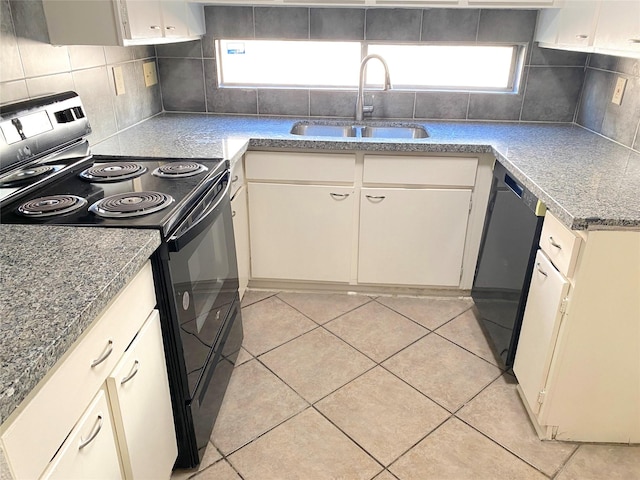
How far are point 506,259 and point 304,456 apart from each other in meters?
1.15

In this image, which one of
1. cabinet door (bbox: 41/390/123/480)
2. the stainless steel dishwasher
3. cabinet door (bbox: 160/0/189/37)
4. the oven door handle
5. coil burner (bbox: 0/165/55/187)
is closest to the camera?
cabinet door (bbox: 41/390/123/480)

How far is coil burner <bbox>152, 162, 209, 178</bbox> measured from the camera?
1.70m

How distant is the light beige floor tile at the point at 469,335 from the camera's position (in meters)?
2.22

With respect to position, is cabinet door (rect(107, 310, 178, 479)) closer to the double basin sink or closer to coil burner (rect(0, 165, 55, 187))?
coil burner (rect(0, 165, 55, 187))

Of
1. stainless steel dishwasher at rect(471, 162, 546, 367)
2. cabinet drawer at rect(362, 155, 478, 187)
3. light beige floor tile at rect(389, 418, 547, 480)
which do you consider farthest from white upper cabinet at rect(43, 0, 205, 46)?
light beige floor tile at rect(389, 418, 547, 480)

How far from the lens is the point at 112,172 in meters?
1.70

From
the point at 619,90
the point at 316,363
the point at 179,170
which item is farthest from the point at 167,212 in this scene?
the point at 619,90

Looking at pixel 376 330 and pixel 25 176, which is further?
pixel 376 330

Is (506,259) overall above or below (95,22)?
below

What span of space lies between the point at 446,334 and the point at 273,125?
1.43 m

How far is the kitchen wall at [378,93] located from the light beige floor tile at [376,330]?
116 cm

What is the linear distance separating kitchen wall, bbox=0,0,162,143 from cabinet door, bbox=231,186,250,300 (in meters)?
0.67

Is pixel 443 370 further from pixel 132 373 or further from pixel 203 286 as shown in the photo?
pixel 132 373

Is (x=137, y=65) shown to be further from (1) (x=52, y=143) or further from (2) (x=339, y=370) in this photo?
(2) (x=339, y=370)
